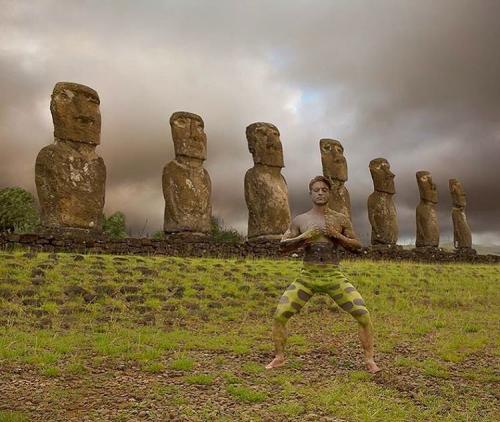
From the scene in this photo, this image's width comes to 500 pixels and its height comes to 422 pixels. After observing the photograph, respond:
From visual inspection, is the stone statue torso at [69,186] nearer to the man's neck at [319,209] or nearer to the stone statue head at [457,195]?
the man's neck at [319,209]

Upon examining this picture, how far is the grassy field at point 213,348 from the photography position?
6.23m

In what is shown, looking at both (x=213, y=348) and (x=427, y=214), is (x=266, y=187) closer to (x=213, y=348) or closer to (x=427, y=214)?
(x=427, y=214)

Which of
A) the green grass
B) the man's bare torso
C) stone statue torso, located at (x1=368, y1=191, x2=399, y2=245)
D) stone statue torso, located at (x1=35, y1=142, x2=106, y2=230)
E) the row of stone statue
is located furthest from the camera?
stone statue torso, located at (x1=368, y1=191, x2=399, y2=245)

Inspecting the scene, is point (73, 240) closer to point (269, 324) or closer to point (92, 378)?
point (269, 324)

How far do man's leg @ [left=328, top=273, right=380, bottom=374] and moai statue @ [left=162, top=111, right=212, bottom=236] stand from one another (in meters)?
14.0

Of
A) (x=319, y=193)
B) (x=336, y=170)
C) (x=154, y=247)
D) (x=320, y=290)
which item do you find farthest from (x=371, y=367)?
(x=336, y=170)

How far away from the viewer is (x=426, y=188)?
32.8 m

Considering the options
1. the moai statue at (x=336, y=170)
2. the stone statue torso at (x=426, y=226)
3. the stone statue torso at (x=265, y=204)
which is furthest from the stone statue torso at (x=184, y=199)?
the stone statue torso at (x=426, y=226)

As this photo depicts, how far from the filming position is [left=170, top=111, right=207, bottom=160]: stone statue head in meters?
22.0

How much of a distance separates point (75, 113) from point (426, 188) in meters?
21.1

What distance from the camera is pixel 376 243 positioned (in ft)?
95.8

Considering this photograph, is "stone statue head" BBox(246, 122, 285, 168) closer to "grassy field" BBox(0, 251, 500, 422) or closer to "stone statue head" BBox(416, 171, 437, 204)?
"grassy field" BBox(0, 251, 500, 422)

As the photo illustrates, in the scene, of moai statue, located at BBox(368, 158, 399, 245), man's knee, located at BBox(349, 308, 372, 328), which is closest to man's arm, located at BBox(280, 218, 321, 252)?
man's knee, located at BBox(349, 308, 372, 328)

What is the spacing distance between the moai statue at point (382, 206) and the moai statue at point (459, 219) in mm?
6642
